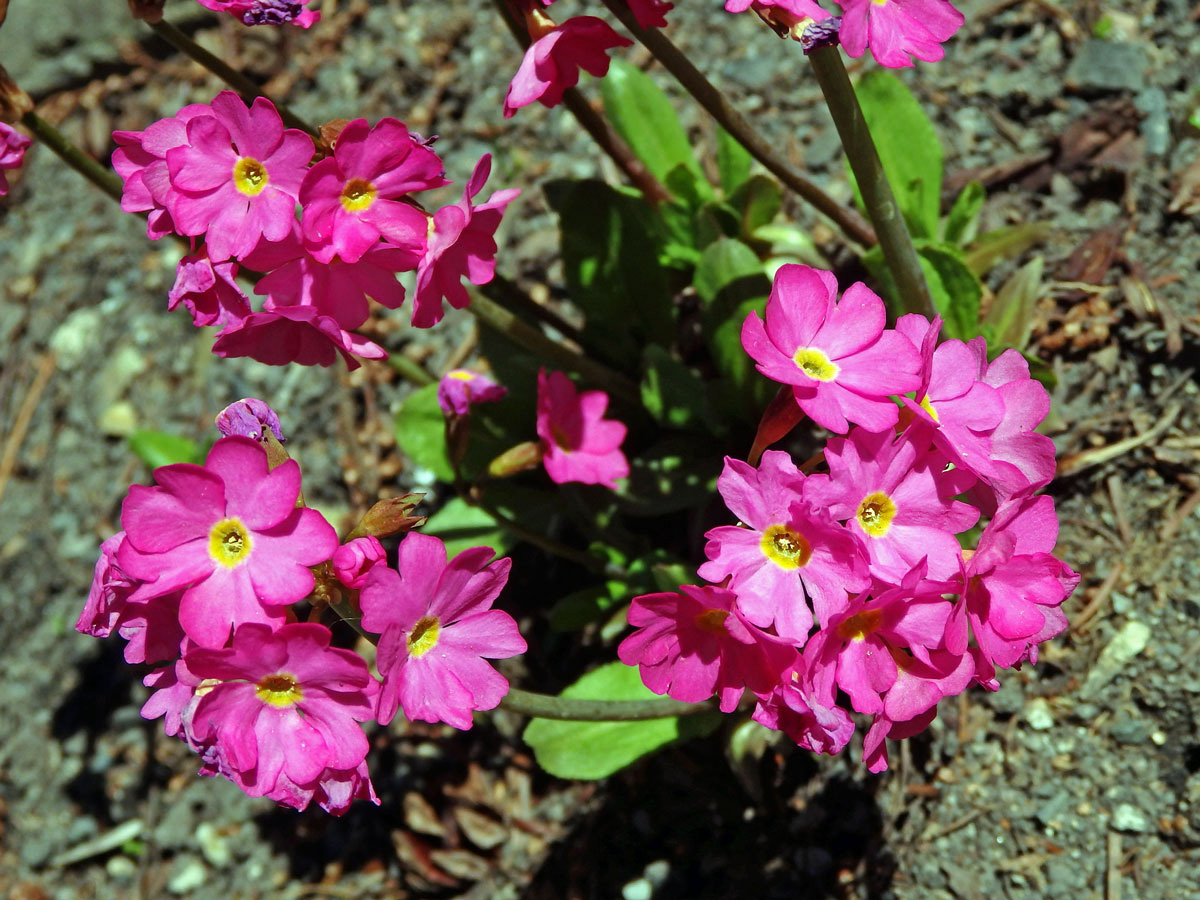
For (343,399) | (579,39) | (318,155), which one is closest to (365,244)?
(318,155)

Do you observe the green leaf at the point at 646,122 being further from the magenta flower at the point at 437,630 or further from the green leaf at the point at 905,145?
the magenta flower at the point at 437,630

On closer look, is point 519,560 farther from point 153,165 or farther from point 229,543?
point 153,165

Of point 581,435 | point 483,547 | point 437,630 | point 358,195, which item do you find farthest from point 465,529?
point 358,195

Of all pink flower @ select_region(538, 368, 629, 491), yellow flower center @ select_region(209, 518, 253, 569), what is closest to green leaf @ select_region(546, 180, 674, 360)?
pink flower @ select_region(538, 368, 629, 491)

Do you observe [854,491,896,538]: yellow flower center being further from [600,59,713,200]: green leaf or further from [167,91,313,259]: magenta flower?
[600,59,713,200]: green leaf

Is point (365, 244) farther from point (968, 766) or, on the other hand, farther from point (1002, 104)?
point (1002, 104)

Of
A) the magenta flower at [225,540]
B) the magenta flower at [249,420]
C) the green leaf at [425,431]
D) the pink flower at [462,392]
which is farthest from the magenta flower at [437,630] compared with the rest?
the green leaf at [425,431]
